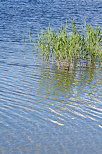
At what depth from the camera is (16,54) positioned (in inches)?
727

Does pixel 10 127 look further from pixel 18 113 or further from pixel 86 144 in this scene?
pixel 86 144

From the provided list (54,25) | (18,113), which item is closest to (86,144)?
(18,113)

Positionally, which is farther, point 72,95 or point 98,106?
point 72,95

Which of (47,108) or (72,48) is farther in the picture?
(72,48)

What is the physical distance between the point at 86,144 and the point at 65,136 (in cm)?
59

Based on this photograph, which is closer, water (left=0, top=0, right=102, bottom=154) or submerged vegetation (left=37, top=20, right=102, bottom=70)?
water (left=0, top=0, right=102, bottom=154)

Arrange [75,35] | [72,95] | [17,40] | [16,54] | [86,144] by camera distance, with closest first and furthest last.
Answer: [86,144] < [72,95] < [75,35] < [16,54] < [17,40]

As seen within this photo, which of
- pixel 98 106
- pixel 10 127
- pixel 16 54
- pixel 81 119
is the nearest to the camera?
pixel 10 127

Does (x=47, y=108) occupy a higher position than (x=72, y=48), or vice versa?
(x=72, y=48)

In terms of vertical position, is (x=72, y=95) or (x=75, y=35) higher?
(x=75, y=35)

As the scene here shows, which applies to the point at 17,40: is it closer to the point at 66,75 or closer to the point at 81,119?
the point at 66,75

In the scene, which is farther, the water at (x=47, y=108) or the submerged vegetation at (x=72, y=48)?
the submerged vegetation at (x=72, y=48)

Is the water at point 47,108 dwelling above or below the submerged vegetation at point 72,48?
below

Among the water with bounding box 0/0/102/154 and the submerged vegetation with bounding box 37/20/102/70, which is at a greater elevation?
the submerged vegetation with bounding box 37/20/102/70
